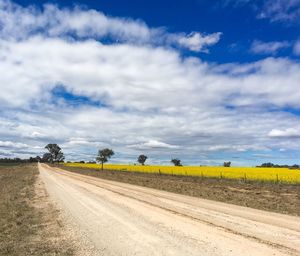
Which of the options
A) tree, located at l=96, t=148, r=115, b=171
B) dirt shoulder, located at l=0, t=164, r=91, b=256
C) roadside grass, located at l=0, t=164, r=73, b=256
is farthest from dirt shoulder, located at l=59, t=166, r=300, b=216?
tree, located at l=96, t=148, r=115, b=171

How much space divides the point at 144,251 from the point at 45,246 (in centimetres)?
293

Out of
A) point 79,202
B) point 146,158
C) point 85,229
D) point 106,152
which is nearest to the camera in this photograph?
point 85,229

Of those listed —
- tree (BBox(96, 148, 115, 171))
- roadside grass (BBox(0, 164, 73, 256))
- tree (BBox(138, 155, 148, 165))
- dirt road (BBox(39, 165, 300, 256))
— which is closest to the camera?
dirt road (BBox(39, 165, 300, 256))

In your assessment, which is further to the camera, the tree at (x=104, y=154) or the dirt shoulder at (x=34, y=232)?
the tree at (x=104, y=154)

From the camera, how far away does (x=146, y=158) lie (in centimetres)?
15138

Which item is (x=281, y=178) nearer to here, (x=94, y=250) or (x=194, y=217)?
(x=194, y=217)

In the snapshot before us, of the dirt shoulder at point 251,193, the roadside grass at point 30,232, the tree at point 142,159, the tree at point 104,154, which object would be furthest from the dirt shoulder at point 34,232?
the tree at point 142,159

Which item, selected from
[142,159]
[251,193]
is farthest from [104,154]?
[251,193]

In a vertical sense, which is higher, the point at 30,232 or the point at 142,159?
the point at 142,159

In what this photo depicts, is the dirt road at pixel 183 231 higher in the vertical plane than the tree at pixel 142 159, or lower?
lower

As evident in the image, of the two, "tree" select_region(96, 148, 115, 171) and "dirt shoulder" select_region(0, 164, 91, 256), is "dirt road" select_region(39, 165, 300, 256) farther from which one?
"tree" select_region(96, 148, 115, 171)

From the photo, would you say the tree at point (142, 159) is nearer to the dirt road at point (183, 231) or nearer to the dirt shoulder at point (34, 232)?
the dirt shoulder at point (34, 232)

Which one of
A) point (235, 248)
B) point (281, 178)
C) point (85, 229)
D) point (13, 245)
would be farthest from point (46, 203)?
point (281, 178)

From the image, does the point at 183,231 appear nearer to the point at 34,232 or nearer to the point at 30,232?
the point at 34,232
